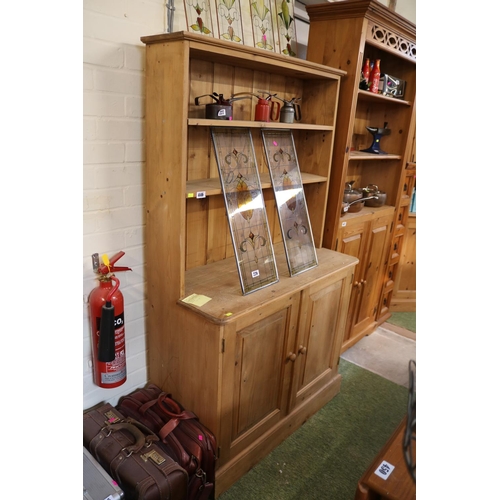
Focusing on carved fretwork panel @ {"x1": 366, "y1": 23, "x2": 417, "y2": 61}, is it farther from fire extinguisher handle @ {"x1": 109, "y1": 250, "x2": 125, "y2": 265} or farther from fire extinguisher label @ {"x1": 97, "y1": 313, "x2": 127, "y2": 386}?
fire extinguisher label @ {"x1": 97, "y1": 313, "x2": 127, "y2": 386}

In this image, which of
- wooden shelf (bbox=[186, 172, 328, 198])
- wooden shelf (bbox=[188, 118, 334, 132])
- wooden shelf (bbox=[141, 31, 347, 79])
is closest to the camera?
wooden shelf (bbox=[141, 31, 347, 79])

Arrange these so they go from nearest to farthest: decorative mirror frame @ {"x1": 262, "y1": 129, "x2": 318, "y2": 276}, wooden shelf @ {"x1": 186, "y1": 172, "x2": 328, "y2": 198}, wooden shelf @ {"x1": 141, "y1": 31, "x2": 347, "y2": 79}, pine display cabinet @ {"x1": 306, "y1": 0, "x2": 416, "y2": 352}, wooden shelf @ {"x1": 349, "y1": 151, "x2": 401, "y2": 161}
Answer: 1. wooden shelf @ {"x1": 141, "y1": 31, "x2": 347, "y2": 79}
2. wooden shelf @ {"x1": 186, "y1": 172, "x2": 328, "y2": 198}
3. decorative mirror frame @ {"x1": 262, "y1": 129, "x2": 318, "y2": 276}
4. pine display cabinet @ {"x1": 306, "y1": 0, "x2": 416, "y2": 352}
5. wooden shelf @ {"x1": 349, "y1": 151, "x2": 401, "y2": 161}

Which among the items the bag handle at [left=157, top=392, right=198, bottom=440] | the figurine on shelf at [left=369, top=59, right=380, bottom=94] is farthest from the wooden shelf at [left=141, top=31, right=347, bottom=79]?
the bag handle at [left=157, top=392, right=198, bottom=440]

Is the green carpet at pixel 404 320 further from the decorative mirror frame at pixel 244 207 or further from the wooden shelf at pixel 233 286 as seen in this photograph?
the decorative mirror frame at pixel 244 207

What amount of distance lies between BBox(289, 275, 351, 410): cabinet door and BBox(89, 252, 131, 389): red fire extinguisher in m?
0.91

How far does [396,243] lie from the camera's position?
3.64m

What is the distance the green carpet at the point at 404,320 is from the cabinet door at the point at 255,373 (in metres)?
1.95

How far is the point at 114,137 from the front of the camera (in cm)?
167

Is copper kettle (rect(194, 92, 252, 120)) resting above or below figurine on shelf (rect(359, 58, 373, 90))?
below

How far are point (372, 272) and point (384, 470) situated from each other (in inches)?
83.5

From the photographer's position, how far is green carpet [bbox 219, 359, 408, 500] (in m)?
1.97

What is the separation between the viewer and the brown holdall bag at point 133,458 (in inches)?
59.5

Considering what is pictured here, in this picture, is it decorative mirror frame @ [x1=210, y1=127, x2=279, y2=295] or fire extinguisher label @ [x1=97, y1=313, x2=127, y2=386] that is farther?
decorative mirror frame @ [x1=210, y1=127, x2=279, y2=295]
